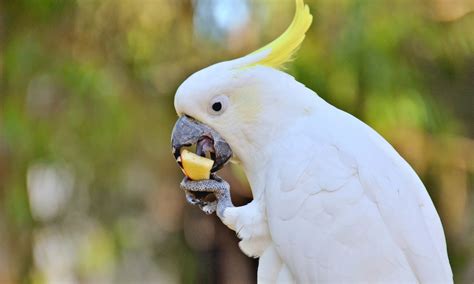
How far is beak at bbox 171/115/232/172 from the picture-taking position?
1.66 meters

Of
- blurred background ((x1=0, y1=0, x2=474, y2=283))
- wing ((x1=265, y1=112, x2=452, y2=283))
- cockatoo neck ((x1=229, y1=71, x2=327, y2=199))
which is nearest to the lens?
wing ((x1=265, y1=112, x2=452, y2=283))

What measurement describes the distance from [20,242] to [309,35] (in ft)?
6.57

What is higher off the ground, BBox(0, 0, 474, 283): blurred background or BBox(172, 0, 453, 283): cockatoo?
BBox(172, 0, 453, 283): cockatoo

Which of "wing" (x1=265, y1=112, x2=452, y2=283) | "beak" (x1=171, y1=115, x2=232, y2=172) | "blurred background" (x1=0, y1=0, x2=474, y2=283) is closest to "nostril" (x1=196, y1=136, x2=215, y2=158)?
"beak" (x1=171, y1=115, x2=232, y2=172)

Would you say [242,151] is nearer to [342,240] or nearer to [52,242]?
[342,240]

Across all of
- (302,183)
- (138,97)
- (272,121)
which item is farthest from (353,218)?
(138,97)

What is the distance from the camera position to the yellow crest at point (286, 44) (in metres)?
1.68

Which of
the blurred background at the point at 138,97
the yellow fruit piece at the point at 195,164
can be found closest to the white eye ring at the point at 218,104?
the yellow fruit piece at the point at 195,164

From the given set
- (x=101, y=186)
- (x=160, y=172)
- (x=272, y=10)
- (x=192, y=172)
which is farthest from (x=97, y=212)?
(x=192, y=172)

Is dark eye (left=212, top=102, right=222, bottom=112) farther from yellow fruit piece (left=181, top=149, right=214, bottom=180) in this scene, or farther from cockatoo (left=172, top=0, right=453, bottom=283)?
yellow fruit piece (left=181, top=149, right=214, bottom=180)

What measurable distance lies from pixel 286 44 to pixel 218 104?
212 millimetres

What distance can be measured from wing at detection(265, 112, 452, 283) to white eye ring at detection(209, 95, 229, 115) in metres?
0.19

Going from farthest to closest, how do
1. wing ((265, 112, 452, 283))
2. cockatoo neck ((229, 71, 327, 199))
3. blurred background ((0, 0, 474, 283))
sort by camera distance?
blurred background ((0, 0, 474, 283)) < cockatoo neck ((229, 71, 327, 199)) < wing ((265, 112, 452, 283))

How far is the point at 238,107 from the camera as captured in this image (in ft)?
5.45
